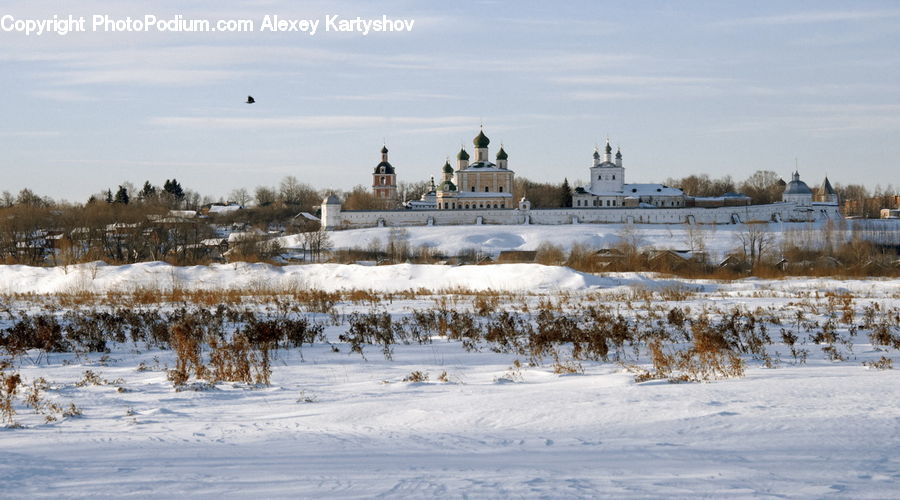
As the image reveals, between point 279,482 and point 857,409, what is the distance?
4.40 m

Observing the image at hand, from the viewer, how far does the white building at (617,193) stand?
273 ft

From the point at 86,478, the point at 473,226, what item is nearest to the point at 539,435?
the point at 86,478

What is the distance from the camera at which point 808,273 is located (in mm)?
40562

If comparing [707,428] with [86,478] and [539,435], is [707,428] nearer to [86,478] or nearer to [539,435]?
[539,435]

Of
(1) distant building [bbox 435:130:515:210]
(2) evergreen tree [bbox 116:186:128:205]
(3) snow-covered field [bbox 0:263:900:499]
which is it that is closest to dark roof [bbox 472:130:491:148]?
(1) distant building [bbox 435:130:515:210]

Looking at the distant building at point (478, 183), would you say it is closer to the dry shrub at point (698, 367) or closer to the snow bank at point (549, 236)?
the snow bank at point (549, 236)

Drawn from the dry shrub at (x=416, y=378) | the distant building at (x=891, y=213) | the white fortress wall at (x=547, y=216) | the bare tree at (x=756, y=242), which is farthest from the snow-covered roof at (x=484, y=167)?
the dry shrub at (x=416, y=378)

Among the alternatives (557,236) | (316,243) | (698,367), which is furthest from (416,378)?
(557,236)

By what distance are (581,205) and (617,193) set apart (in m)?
3.59

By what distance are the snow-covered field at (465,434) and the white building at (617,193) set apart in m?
73.3

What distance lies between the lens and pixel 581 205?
8419cm

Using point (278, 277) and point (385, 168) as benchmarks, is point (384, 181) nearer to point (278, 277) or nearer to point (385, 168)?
point (385, 168)

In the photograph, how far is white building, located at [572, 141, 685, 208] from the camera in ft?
273

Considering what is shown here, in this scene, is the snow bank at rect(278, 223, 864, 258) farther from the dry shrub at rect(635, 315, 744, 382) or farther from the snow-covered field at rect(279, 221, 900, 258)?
the dry shrub at rect(635, 315, 744, 382)
